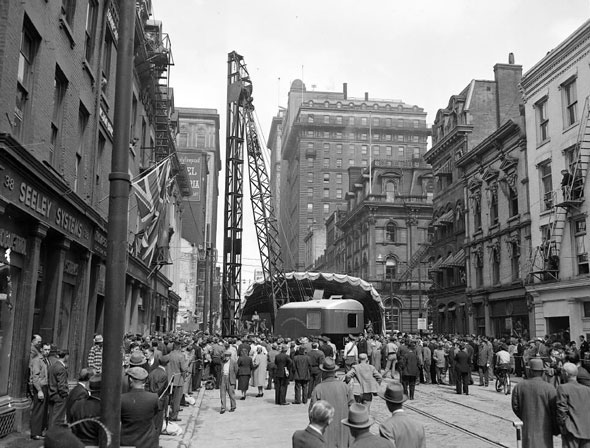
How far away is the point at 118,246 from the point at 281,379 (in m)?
15.2

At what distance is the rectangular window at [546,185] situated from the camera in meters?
34.0

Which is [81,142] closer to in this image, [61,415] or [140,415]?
[61,415]

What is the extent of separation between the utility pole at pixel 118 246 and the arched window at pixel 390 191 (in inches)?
2801

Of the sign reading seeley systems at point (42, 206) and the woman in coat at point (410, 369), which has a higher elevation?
the sign reading seeley systems at point (42, 206)

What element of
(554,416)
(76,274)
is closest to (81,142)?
(76,274)

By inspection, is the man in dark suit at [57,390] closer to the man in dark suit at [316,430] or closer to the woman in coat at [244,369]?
the man in dark suit at [316,430]

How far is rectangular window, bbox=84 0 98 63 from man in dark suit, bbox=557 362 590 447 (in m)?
16.9

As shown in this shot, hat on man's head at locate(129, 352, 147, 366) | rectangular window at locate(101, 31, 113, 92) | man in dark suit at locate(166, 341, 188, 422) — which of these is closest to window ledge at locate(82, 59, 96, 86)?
rectangular window at locate(101, 31, 113, 92)

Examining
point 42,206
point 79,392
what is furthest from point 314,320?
point 79,392

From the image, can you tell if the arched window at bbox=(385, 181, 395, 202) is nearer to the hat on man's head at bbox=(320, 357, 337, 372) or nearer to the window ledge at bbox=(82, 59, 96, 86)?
the window ledge at bbox=(82, 59, 96, 86)

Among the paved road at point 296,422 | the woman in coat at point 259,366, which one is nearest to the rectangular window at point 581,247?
the paved road at point 296,422

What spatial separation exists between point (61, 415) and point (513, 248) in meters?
32.9

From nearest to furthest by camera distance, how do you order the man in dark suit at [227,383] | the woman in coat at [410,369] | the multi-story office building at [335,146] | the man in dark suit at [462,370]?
the man in dark suit at [227,383]
the woman in coat at [410,369]
the man in dark suit at [462,370]
the multi-story office building at [335,146]

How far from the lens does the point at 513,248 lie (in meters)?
39.3
